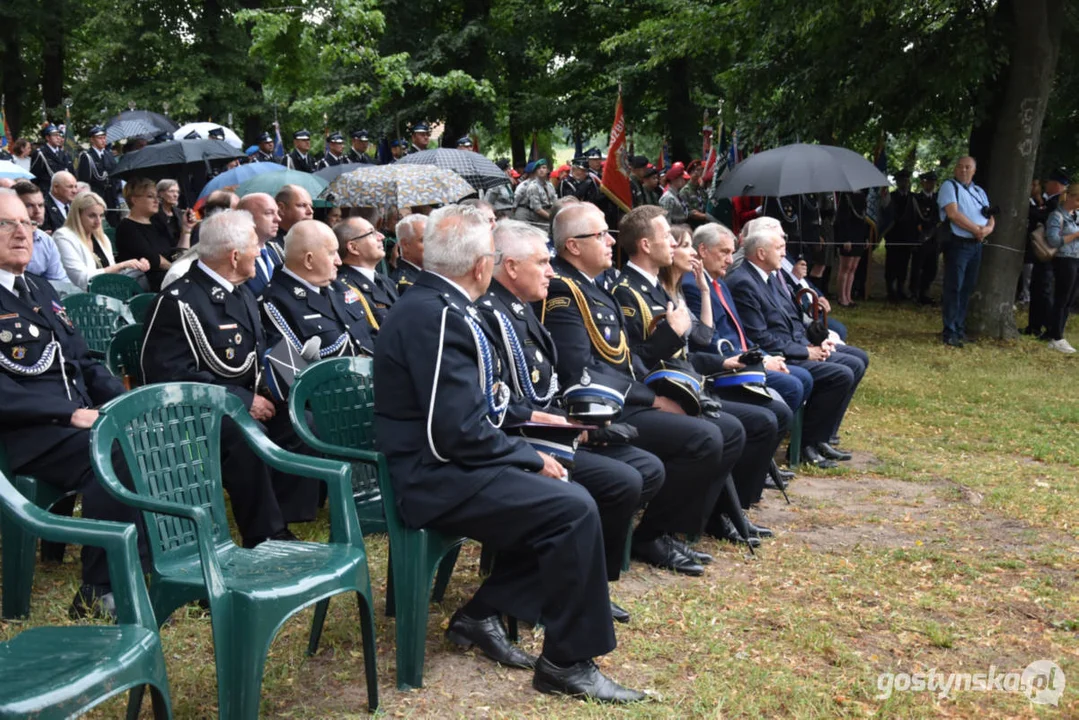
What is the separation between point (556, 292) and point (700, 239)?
6.33 feet

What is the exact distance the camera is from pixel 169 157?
35.3 ft

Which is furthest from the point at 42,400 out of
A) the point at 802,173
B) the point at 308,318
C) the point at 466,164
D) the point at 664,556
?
the point at 802,173

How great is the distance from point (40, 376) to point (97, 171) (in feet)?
43.8

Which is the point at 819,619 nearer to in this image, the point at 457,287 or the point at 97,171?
the point at 457,287

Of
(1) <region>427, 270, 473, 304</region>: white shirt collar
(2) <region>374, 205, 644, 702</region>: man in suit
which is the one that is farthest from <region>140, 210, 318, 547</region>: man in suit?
(1) <region>427, 270, 473, 304</region>: white shirt collar

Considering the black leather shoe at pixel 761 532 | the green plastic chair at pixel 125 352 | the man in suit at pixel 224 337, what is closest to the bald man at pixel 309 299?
the man in suit at pixel 224 337

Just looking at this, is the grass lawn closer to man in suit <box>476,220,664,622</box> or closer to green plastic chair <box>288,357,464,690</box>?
green plastic chair <box>288,357,464,690</box>

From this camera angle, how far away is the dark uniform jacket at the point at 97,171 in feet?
53.7

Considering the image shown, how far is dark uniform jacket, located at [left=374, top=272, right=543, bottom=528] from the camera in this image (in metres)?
3.54

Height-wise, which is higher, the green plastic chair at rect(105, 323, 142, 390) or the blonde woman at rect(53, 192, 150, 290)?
the blonde woman at rect(53, 192, 150, 290)

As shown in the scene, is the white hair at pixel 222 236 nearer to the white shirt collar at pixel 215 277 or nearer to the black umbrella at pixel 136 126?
the white shirt collar at pixel 215 277

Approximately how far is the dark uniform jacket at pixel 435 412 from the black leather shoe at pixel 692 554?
5.29 ft

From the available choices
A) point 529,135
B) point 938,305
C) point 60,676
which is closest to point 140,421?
point 60,676

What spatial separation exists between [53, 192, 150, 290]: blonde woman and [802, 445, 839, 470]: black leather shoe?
4.77m
